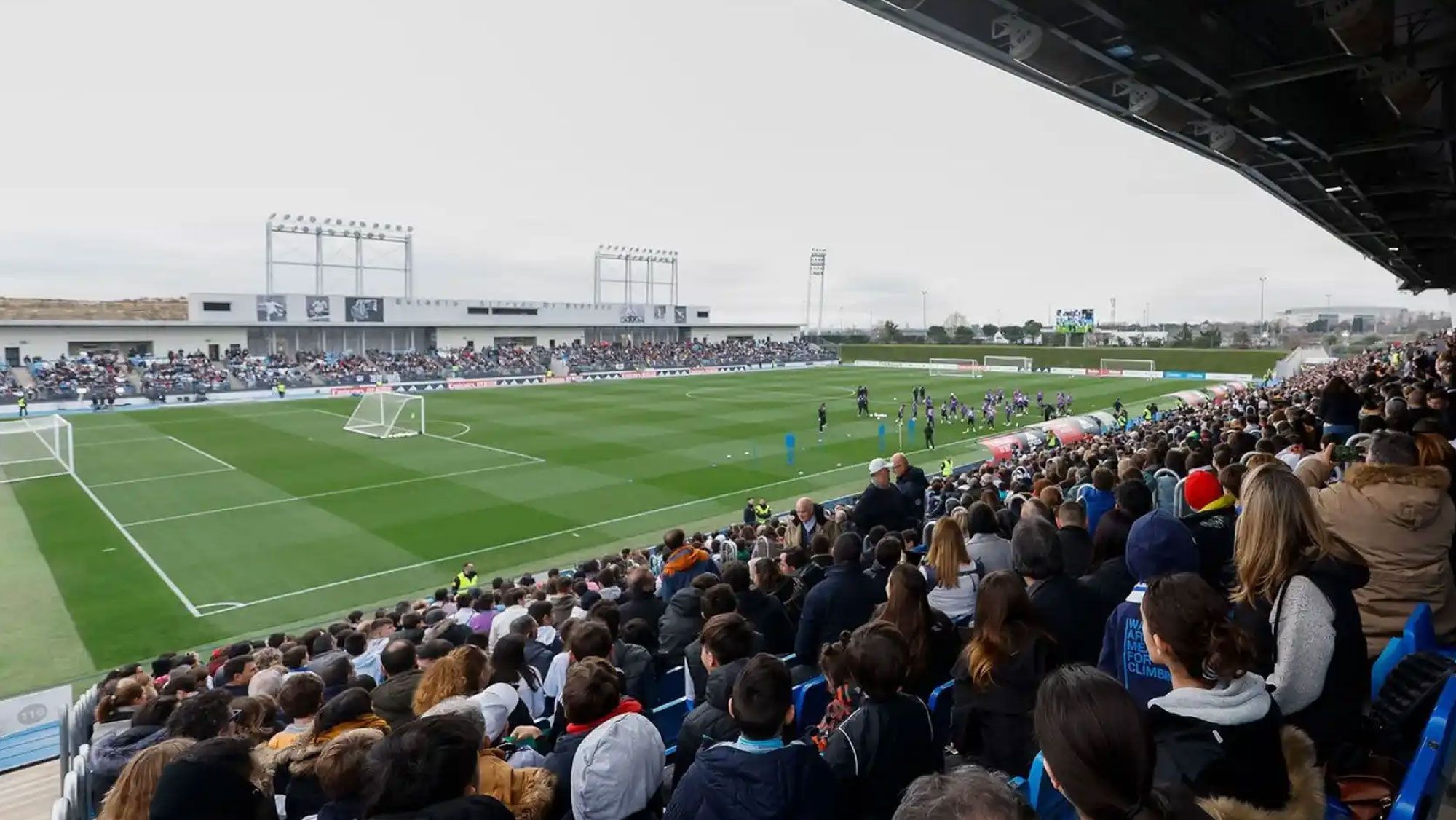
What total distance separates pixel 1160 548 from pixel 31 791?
10510mm

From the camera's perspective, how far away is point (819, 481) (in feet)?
87.0

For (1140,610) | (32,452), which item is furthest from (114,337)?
(1140,610)

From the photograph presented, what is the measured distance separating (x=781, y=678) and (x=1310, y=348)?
77159 millimetres

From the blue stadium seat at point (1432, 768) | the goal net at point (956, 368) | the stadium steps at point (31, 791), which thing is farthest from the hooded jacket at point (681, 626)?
the goal net at point (956, 368)

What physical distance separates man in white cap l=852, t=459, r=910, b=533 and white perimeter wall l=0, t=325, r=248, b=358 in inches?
2628

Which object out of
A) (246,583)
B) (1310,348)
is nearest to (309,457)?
(246,583)

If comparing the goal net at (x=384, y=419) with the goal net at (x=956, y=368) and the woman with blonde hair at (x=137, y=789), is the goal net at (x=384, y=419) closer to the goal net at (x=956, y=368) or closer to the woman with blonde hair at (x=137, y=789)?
the woman with blonde hair at (x=137, y=789)

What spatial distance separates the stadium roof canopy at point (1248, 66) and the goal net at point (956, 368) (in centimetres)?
6008

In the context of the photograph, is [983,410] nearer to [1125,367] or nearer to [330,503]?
[330,503]

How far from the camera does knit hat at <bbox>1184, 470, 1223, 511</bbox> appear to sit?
598 centimetres

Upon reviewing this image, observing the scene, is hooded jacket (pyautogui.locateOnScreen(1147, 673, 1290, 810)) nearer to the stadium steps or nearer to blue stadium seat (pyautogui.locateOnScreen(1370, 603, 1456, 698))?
blue stadium seat (pyautogui.locateOnScreen(1370, 603, 1456, 698))

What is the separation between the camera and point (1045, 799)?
2865 mm

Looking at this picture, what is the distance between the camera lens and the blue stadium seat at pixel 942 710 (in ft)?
14.6

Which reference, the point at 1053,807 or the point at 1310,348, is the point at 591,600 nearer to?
the point at 1053,807
